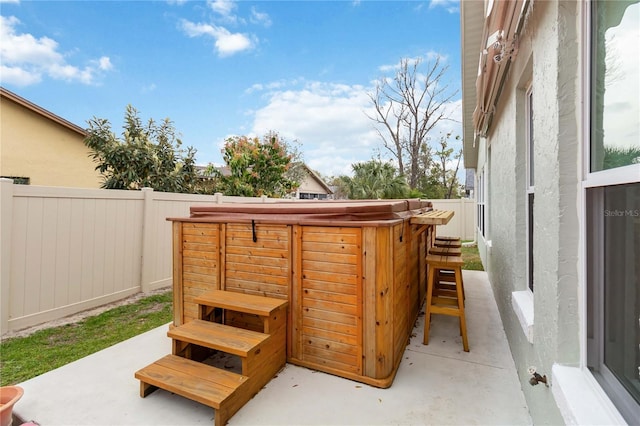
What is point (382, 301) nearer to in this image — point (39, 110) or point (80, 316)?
point (80, 316)

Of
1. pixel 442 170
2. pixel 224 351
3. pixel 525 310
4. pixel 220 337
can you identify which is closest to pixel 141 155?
pixel 220 337

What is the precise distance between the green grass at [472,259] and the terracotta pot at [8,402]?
7.39 m

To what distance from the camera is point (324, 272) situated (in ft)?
8.79

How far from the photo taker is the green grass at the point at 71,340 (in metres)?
2.84

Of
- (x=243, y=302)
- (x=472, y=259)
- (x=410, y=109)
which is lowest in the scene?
(x=472, y=259)

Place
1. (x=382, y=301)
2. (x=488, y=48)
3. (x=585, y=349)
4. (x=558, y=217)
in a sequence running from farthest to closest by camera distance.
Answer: (x=382, y=301)
(x=488, y=48)
(x=558, y=217)
(x=585, y=349)

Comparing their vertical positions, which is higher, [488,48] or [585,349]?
[488,48]

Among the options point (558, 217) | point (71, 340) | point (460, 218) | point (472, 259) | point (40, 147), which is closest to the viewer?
point (558, 217)

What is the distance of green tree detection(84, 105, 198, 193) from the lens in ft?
25.4

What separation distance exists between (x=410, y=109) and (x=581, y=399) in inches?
Result: 853

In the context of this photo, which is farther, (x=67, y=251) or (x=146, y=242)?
(x=146, y=242)

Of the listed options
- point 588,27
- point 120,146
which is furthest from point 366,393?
point 120,146

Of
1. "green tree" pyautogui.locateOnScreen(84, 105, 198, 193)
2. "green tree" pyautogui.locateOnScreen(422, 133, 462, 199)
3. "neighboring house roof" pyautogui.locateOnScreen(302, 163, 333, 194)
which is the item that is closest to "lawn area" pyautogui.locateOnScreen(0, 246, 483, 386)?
"green tree" pyautogui.locateOnScreen(84, 105, 198, 193)
